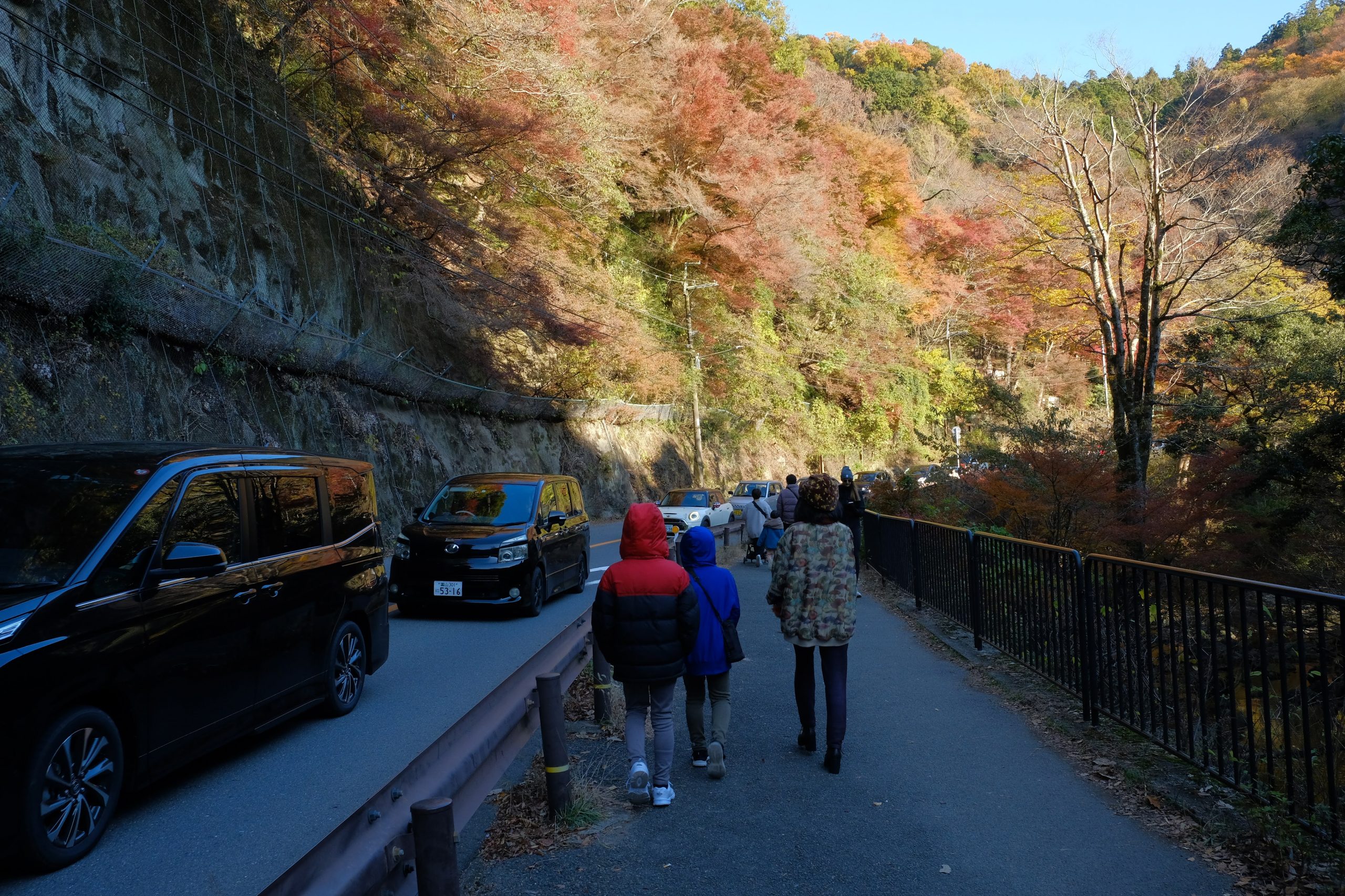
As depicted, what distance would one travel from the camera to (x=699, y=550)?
20.2 feet

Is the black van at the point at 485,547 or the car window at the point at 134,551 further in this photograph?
the black van at the point at 485,547

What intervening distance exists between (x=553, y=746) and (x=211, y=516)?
2.59m

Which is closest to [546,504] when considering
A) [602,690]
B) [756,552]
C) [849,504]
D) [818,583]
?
[849,504]

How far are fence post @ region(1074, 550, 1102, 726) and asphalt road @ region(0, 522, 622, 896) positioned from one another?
4622 mm

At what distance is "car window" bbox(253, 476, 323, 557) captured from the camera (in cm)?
652

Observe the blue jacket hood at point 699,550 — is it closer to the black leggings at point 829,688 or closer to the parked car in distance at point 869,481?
the black leggings at point 829,688

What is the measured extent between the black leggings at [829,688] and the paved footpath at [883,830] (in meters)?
0.25

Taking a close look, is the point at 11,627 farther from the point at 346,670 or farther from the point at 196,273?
the point at 196,273

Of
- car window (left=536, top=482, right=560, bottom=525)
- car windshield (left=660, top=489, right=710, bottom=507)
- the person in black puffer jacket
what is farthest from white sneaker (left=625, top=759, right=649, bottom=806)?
car windshield (left=660, top=489, right=710, bottom=507)

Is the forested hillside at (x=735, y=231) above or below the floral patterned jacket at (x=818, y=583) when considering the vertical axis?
above

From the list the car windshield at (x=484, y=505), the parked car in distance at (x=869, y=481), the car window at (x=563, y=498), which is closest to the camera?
the car windshield at (x=484, y=505)

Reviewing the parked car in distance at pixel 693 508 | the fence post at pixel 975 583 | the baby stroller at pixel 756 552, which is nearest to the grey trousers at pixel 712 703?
the fence post at pixel 975 583

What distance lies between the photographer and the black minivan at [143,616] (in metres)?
4.39

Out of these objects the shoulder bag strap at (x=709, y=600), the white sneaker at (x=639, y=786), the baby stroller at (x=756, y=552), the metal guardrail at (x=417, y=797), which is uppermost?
the shoulder bag strap at (x=709, y=600)
